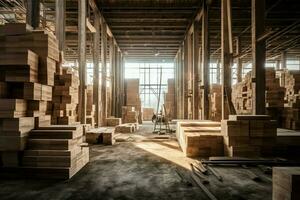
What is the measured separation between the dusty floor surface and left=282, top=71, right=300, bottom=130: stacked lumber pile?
23.1 feet

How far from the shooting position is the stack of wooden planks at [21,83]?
18.8 feet

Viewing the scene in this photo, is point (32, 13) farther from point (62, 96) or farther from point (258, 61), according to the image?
point (258, 61)

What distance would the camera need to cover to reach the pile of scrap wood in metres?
5.70

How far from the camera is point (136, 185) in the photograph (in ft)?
16.7

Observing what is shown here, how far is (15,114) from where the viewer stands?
5734mm

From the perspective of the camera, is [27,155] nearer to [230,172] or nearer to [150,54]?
[230,172]

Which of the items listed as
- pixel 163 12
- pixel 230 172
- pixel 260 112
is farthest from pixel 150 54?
pixel 230 172

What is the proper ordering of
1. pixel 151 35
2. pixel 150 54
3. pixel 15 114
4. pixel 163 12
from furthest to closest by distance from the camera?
pixel 150 54, pixel 151 35, pixel 163 12, pixel 15 114

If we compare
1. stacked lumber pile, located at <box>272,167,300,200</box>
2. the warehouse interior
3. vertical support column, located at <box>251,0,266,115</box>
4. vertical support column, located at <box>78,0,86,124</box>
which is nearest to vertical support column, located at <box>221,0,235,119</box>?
the warehouse interior

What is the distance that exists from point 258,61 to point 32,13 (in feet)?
22.6

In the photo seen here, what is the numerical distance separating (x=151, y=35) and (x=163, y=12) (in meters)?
5.34

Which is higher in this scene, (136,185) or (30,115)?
(30,115)

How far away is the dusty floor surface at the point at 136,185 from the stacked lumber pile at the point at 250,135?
4.36 feet

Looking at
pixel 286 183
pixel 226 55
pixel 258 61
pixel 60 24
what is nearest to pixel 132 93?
pixel 226 55
